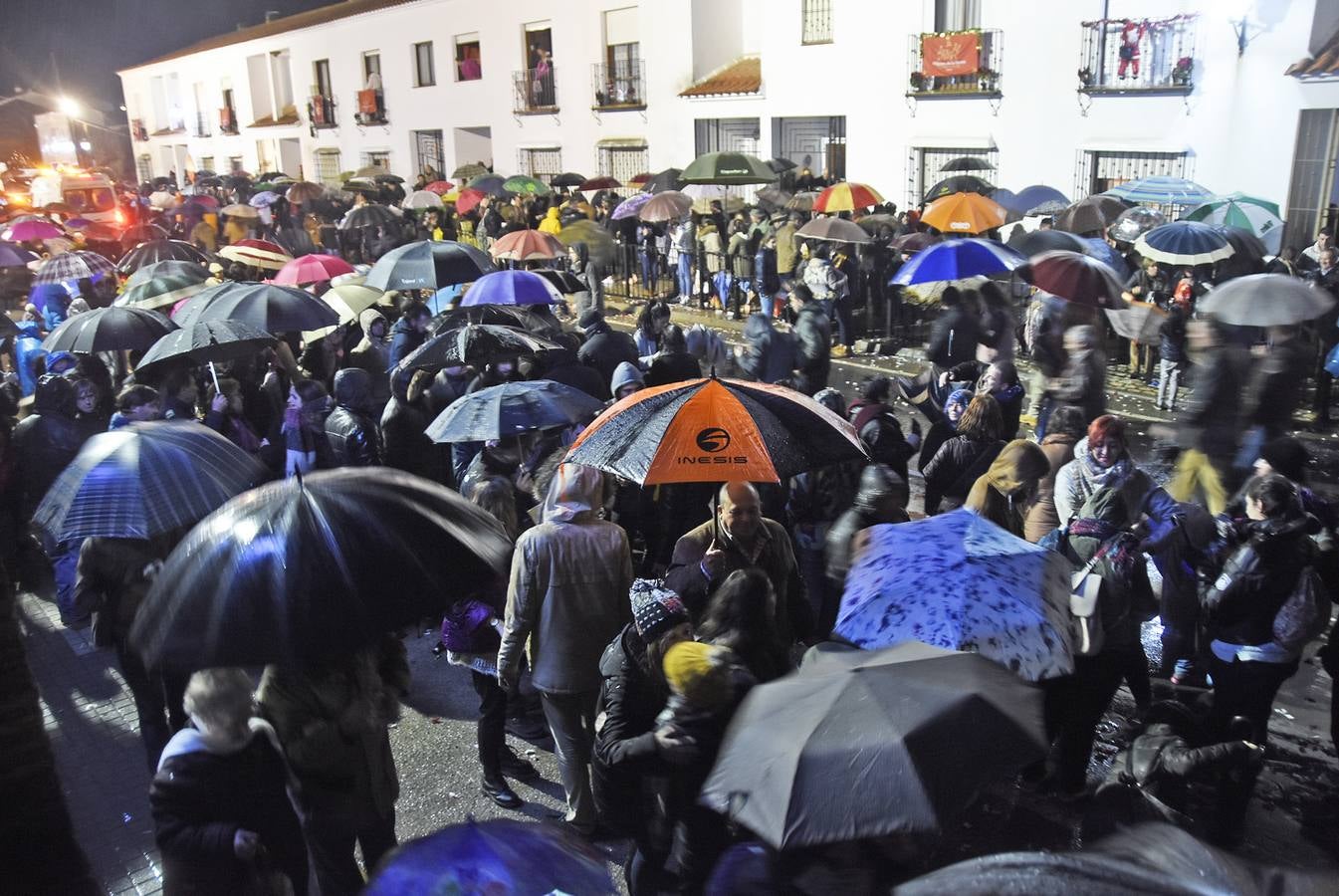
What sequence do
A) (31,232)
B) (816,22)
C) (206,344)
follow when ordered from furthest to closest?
(816,22) → (31,232) → (206,344)

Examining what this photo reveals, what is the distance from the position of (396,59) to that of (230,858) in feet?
114

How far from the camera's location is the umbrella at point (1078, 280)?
784 cm

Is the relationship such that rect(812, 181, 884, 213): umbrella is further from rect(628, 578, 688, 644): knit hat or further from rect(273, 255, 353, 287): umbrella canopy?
rect(628, 578, 688, 644): knit hat

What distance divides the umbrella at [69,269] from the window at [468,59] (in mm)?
20803

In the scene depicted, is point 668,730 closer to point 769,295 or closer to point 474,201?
point 769,295

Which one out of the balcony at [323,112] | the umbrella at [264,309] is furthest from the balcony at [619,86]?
the umbrella at [264,309]

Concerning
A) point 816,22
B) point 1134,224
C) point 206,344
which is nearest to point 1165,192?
point 1134,224

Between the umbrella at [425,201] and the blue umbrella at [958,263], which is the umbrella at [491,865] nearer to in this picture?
the blue umbrella at [958,263]

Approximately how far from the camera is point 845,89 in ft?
66.9

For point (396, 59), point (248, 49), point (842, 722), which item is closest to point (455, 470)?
point (842, 722)

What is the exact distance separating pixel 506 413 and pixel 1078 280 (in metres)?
4.75

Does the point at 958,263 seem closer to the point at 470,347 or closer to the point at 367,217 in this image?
the point at 470,347

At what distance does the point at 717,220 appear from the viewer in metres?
17.0

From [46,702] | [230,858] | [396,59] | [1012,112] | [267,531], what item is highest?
[396,59]
